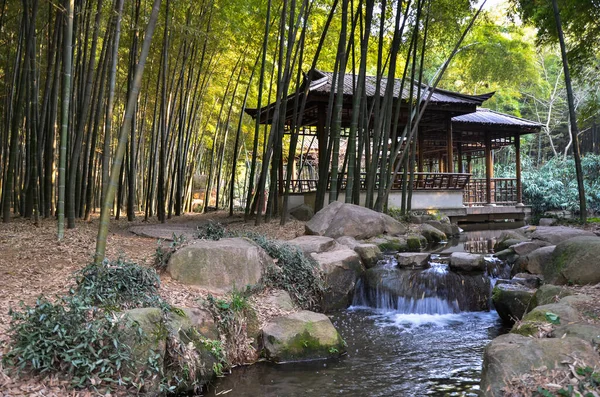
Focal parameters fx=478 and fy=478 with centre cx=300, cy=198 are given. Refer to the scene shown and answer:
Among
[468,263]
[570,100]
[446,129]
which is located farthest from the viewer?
[446,129]

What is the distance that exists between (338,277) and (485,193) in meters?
11.2

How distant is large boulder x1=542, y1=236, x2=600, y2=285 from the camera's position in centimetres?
420

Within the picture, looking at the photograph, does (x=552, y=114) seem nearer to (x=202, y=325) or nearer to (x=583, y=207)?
(x=583, y=207)

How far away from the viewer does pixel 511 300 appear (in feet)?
15.5

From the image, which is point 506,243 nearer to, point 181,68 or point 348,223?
point 348,223

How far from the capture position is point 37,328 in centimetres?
269

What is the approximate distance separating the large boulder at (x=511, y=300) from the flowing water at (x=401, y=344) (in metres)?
0.15

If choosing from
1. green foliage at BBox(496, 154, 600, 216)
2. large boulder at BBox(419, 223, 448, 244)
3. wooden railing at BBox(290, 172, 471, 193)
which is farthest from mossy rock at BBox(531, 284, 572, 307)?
green foliage at BBox(496, 154, 600, 216)

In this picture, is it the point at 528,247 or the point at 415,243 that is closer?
the point at 528,247

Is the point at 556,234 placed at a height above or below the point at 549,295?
above

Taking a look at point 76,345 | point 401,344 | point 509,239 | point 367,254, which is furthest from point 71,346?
point 509,239

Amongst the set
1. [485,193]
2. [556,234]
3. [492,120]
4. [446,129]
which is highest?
[492,120]

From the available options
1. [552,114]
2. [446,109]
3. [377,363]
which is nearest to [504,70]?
[446,109]

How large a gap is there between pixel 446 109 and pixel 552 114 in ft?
54.1
